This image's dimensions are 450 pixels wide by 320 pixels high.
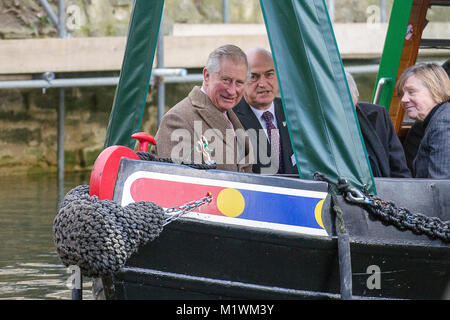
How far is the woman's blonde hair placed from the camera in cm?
500

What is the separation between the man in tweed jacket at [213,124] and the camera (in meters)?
4.60

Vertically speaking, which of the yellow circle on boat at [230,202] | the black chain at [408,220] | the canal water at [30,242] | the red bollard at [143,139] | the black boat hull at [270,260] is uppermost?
the red bollard at [143,139]

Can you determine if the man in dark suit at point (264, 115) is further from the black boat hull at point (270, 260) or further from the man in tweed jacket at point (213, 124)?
the black boat hull at point (270, 260)

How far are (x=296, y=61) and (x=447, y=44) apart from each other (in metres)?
2.76

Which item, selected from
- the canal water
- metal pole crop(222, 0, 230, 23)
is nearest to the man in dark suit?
the canal water

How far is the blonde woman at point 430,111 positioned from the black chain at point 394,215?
480 mm

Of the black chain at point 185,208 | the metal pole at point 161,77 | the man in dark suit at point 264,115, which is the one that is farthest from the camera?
the metal pole at point 161,77

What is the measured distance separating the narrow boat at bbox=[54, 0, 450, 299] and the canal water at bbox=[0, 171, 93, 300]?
2.06 meters

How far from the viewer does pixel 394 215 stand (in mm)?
4043

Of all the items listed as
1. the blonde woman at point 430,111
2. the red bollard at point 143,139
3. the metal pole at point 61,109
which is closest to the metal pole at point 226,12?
the metal pole at point 61,109

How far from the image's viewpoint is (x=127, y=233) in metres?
3.72

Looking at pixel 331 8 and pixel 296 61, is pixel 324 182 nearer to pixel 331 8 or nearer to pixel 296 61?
pixel 296 61

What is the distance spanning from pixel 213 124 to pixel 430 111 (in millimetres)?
1222
